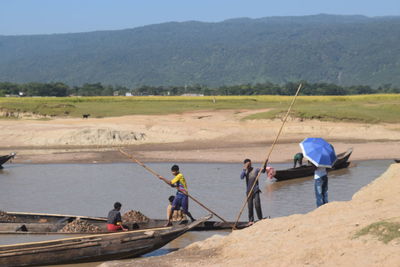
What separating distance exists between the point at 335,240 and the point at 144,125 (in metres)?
30.7

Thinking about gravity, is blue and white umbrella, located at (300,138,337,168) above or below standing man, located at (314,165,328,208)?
above

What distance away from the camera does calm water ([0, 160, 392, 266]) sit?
1906cm

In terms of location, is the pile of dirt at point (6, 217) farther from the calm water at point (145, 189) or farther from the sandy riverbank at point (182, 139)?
the sandy riverbank at point (182, 139)

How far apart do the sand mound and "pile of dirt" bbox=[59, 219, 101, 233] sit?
21542 millimetres

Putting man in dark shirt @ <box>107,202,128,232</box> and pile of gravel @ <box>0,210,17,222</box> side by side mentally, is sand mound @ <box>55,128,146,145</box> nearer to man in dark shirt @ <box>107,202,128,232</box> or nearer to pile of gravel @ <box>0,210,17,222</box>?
pile of gravel @ <box>0,210,17,222</box>

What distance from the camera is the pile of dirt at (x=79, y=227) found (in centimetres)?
1480

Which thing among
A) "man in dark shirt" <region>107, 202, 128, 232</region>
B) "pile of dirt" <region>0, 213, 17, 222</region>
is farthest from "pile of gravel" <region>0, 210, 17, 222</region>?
"man in dark shirt" <region>107, 202, 128, 232</region>

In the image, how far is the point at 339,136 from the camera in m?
37.8

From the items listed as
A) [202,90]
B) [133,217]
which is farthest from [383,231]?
[202,90]

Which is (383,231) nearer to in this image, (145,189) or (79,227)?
(79,227)

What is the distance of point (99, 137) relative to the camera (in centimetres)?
3691

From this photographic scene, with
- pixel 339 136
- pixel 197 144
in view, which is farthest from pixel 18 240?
pixel 339 136

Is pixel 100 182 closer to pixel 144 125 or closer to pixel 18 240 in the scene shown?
pixel 18 240

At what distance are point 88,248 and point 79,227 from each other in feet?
7.21
